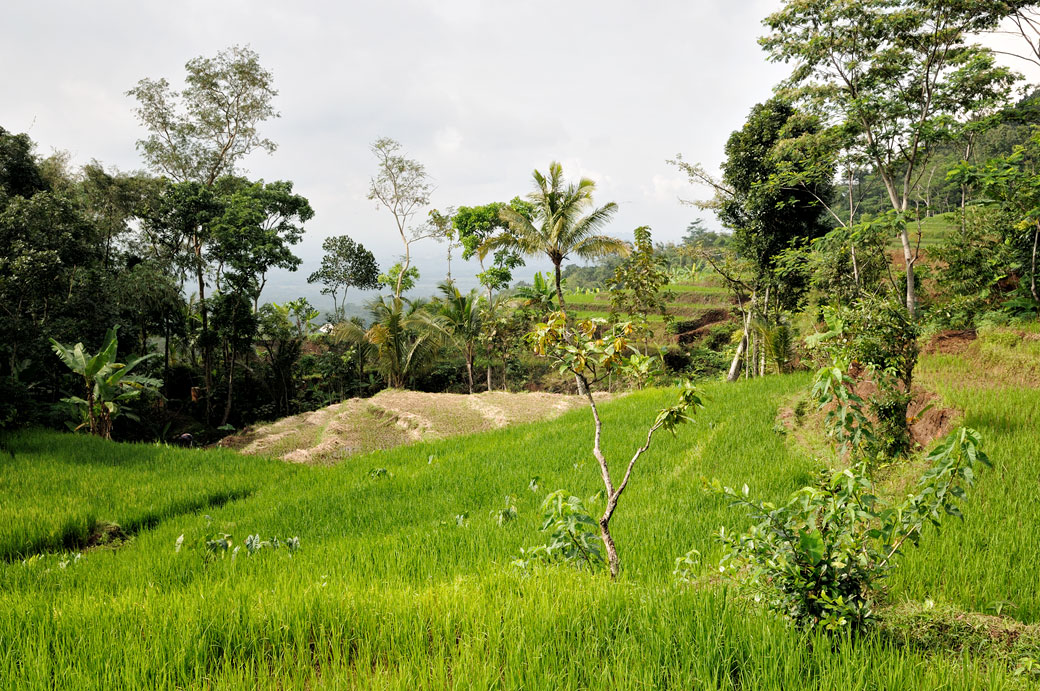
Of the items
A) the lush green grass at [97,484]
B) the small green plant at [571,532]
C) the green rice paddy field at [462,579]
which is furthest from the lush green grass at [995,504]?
the lush green grass at [97,484]

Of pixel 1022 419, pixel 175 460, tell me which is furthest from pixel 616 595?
pixel 175 460

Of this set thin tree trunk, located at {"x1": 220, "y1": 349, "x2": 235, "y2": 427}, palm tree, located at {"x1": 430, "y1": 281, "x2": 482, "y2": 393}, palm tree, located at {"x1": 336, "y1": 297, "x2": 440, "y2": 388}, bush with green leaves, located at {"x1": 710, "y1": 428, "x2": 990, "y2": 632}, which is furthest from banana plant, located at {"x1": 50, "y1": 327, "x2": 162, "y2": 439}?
bush with green leaves, located at {"x1": 710, "y1": 428, "x2": 990, "y2": 632}

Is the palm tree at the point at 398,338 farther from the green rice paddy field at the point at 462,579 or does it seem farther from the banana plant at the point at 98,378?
the green rice paddy field at the point at 462,579

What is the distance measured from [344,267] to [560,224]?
16.4m

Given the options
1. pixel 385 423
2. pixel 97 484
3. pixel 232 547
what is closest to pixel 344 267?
pixel 385 423

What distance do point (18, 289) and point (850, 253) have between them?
18468 mm

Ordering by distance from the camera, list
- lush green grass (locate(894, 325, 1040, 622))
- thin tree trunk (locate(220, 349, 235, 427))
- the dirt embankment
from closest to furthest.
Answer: lush green grass (locate(894, 325, 1040, 622)) < the dirt embankment < thin tree trunk (locate(220, 349, 235, 427))

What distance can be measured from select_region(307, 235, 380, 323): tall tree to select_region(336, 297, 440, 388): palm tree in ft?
21.4

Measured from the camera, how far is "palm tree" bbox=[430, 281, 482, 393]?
778 inches

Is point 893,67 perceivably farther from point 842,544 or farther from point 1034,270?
point 842,544

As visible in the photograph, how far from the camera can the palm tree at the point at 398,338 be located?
19.8 m

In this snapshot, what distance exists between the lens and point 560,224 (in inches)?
565

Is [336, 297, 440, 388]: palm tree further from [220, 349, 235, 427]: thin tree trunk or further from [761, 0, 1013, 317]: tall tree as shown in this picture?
[761, 0, 1013, 317]: tall tree

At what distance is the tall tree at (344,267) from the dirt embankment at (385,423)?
1319 centimetres
